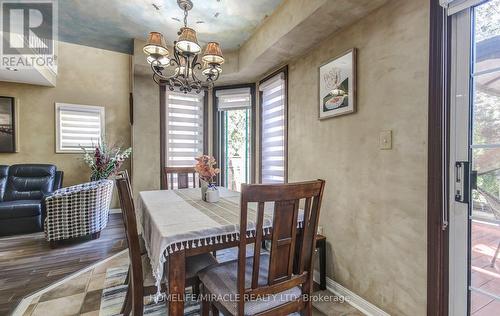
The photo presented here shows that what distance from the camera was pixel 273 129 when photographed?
309cm

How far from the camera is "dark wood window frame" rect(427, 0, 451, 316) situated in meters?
1.33

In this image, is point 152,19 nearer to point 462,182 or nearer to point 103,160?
point 103,160

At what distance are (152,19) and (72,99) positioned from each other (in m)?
2.66

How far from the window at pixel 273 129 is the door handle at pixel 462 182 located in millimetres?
1656

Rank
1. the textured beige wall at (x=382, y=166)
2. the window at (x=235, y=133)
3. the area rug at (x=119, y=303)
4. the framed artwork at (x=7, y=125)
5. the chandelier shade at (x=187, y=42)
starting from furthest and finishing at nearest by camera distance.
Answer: the framed artwork at (x=7, y=125), the window at (x=235, y=133), the chandelier shade at (x=187, y=42), the area rug at (x=119, y=303), the textured beige wall at (x=382, y=166)

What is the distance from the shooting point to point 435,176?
1350 millimetres

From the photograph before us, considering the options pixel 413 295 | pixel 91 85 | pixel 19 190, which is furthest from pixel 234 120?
pixel 19 190

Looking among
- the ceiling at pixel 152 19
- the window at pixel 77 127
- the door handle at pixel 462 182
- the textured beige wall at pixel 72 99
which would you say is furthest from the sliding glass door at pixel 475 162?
the window at pixel 77 127

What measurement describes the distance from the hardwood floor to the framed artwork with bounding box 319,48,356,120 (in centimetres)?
290

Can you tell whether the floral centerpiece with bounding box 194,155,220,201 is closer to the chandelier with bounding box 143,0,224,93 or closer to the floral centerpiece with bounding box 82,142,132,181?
the chandelier with bounding box 143,0,224,93

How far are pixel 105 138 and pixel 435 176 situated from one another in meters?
4.84

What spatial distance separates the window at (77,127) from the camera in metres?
4.06

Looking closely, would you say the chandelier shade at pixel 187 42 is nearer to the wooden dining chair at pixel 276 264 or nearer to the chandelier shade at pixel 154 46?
the chandelier shade at pixel 154 46

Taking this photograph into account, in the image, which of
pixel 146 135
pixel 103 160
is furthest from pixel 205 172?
pixel 103 160
